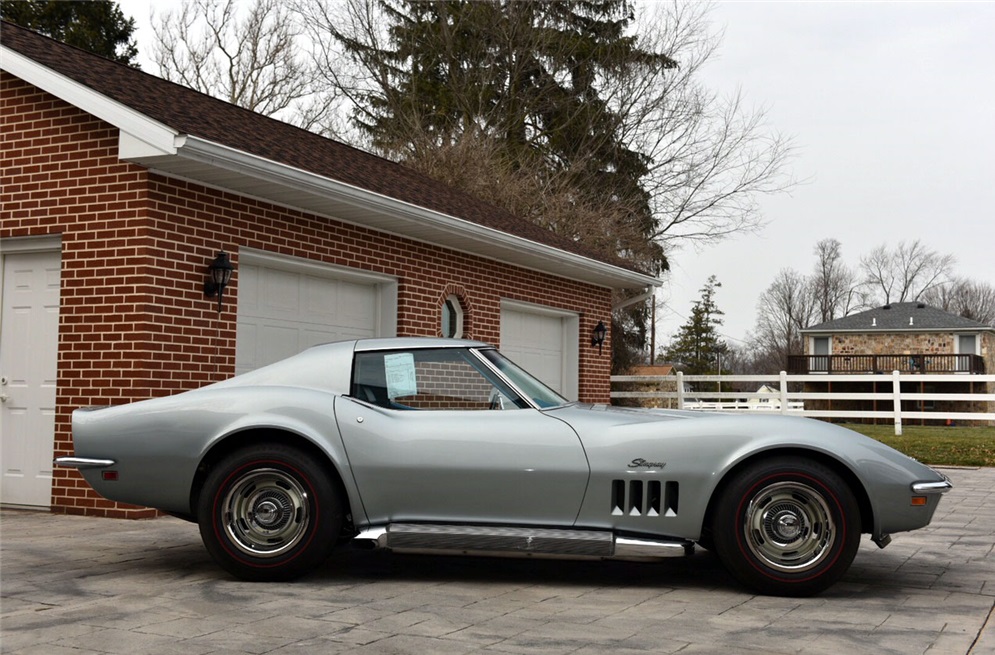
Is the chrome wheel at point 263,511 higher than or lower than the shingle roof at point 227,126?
lower

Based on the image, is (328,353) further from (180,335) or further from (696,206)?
(696,206)

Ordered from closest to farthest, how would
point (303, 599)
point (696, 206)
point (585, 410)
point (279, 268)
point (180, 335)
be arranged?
1. point (303, 599)
2. point (585, 410)
3. point (180, 335)
4. point (279, 268)
5. point (696, 206)

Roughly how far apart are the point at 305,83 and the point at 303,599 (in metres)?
26.6

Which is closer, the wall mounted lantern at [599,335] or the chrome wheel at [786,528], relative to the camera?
the chrome wheel at [786,528]

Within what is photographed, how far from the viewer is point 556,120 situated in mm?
29750

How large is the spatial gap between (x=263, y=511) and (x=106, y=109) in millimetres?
4020

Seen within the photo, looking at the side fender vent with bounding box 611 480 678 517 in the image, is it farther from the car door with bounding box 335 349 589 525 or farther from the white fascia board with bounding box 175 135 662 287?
the white fascia board with bounding box 175 135 662 287

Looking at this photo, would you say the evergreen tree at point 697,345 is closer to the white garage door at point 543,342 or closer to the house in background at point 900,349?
the house in background at point 900,349

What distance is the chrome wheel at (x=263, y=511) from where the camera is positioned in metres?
5.45

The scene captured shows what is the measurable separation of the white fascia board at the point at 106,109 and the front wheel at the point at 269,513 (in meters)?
3.18

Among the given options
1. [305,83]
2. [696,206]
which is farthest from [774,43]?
[305,83]

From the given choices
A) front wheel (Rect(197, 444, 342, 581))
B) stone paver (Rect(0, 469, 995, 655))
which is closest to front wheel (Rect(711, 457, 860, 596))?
stone paver (Rect(0, 469, 995, 655))

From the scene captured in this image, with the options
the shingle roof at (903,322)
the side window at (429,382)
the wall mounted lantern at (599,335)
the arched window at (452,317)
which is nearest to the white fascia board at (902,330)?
the shingle roof at (903,322)

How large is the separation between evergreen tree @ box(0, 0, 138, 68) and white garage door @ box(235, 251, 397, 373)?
23.1 metres
